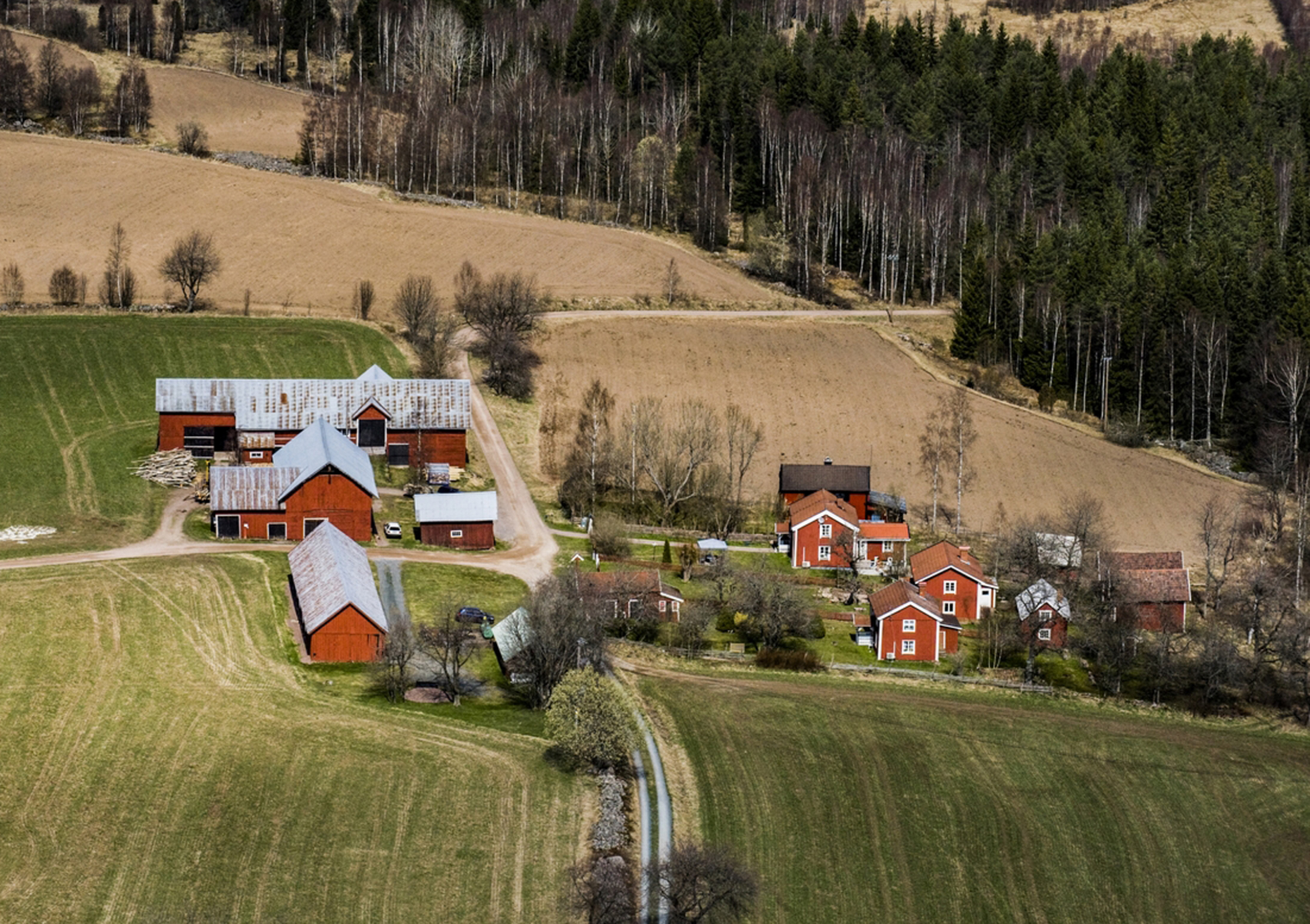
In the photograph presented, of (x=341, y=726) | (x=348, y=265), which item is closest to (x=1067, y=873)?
(x=341, y=726)

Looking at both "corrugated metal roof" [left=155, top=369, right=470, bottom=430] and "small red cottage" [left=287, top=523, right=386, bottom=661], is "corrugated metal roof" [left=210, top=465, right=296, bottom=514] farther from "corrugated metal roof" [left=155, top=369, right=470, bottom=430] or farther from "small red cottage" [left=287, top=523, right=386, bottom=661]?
"corrugated metal roof" [left=155, top=369, right=470, bottom=430]

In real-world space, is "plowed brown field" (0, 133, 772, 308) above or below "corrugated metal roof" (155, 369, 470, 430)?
above

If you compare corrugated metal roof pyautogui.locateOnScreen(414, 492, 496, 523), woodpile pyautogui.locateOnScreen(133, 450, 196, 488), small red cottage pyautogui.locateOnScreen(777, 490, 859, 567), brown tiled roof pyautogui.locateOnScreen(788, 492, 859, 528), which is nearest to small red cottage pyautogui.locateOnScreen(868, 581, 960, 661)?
small red cottage pyautogui.locateOnScreen(777, 490, 859, 567)

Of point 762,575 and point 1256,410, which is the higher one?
point 1256,410

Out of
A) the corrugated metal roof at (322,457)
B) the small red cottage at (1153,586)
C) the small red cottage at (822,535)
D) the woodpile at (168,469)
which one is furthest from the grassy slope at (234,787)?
the small red cottage at (1153,586)

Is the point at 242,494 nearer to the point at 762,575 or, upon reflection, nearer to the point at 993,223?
the point at 762,575
